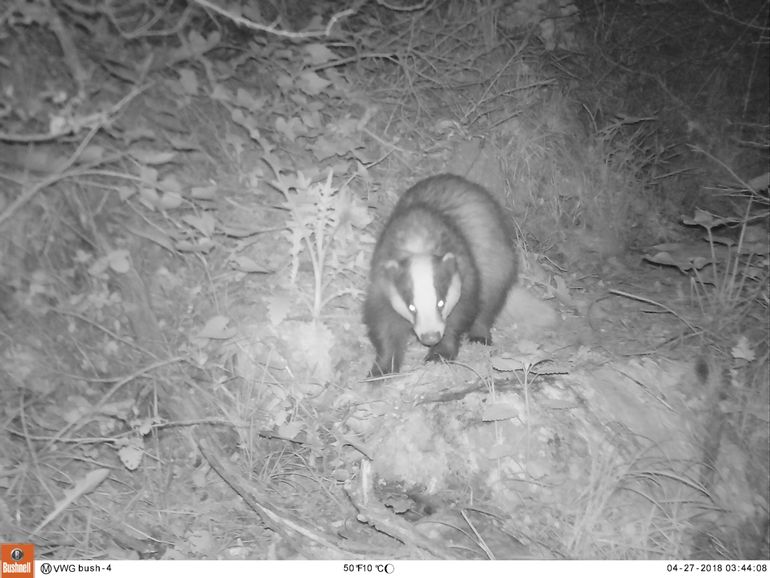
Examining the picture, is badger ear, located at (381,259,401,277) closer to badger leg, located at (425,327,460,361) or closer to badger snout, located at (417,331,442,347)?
badger snout, located at (417,331,442,347)

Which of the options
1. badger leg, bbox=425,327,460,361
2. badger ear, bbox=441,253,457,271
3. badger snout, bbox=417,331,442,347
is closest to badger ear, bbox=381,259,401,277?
badger ear, bbox=441,253,457,271

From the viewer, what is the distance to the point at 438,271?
2891mm

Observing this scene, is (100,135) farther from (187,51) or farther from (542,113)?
(542,113)

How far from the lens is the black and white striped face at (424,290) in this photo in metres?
2.83

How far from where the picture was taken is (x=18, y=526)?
87.9 inches

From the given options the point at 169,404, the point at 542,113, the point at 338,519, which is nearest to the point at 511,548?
the point at 338,519

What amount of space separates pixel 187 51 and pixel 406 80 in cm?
214

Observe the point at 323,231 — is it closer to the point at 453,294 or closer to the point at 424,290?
the point at 424,290
